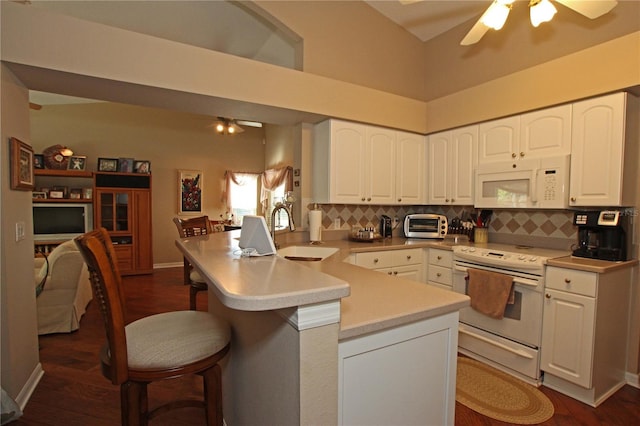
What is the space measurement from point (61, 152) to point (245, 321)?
5994 mm

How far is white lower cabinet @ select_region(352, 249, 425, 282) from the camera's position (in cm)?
291

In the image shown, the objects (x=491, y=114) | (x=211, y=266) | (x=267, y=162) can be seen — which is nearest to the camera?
(x=211, y=266)

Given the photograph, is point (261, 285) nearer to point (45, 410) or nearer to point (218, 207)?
point (45, 410)

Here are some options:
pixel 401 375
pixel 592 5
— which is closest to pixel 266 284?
pixel 401 375

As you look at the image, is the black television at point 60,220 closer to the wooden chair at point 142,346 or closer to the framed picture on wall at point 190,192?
the framed picture on wall at point 190,192

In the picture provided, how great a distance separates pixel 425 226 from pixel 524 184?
3.58ft

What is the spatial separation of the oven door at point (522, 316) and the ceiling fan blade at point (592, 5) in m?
1.78

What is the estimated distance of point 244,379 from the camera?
4.50 ft

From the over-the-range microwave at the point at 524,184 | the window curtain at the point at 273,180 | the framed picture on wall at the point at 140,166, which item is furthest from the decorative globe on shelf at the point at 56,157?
the over-the-range microwave at the point at 524,184

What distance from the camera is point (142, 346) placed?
118 centimetres

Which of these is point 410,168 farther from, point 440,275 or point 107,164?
point 107,164

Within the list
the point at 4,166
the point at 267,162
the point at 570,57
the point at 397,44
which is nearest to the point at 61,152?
the point at 267,162

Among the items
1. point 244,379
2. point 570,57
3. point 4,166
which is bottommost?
point 244,379

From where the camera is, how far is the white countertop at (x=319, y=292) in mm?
803
